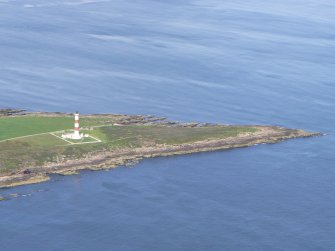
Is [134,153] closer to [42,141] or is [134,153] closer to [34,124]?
[42,141]

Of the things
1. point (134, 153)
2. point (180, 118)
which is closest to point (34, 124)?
point (134, 153)

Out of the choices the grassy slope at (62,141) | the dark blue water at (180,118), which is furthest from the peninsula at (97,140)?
the dark blue water at (180,118)

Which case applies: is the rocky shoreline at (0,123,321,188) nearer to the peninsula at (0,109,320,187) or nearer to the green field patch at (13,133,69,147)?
the peninsula at (0,109,320,187)

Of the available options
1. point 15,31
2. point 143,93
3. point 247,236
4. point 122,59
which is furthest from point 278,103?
point 15,31

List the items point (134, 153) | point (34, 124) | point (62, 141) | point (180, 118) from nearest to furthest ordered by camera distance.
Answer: point (134, 153) < point (62, 141) < point (34, 124) < point (180, 118)

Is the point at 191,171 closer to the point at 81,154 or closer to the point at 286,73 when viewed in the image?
the point at 81,154

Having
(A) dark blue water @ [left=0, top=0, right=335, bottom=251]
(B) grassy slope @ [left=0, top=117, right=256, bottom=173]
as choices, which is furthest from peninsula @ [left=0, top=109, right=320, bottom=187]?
(A) dark blue water @ [left=0, top=0, right=335, bottom=251]
